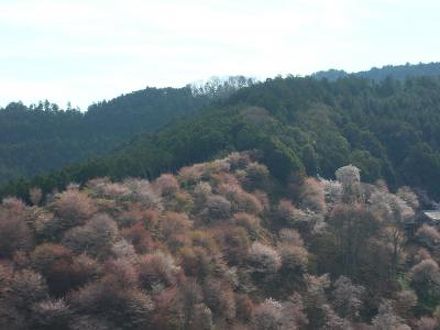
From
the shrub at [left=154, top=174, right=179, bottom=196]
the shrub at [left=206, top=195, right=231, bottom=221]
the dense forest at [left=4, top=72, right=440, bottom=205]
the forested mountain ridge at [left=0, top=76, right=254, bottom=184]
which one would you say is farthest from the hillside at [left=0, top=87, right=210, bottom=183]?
the shrub at [left=206, top=195, right=231, bottom=221]

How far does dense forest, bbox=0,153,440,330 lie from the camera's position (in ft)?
114

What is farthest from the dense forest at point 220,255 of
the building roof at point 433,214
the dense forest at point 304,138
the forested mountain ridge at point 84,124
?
the forested mountain ridge at point 84,124

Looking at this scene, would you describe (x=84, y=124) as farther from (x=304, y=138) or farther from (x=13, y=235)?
(x=13, y=235)

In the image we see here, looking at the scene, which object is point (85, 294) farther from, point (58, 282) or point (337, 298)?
point (337, 298)

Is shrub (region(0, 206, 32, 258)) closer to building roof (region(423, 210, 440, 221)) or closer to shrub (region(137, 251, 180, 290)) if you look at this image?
shrub (region(137, 251, 180, 290))

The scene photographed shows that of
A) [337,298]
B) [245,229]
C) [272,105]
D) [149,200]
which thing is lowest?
[337,298]

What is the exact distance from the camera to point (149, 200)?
47.2 metres

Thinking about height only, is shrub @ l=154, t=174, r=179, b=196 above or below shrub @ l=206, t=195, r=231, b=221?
above

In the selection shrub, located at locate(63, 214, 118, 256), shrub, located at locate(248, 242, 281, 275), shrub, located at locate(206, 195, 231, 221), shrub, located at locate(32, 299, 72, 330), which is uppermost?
shrub, located at locate(63, 214, 118, 256)

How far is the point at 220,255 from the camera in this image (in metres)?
43.3

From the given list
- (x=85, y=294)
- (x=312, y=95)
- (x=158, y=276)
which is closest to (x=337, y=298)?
(x=158, y=276)

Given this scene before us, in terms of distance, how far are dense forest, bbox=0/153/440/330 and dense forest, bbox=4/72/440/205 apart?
3349 millimetres

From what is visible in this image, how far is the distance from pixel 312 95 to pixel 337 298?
49131 millimetres

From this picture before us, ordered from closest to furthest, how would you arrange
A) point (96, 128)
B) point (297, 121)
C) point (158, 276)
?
1. point (158, 276)
2. point (297, 121)
3. point (96, 128)
